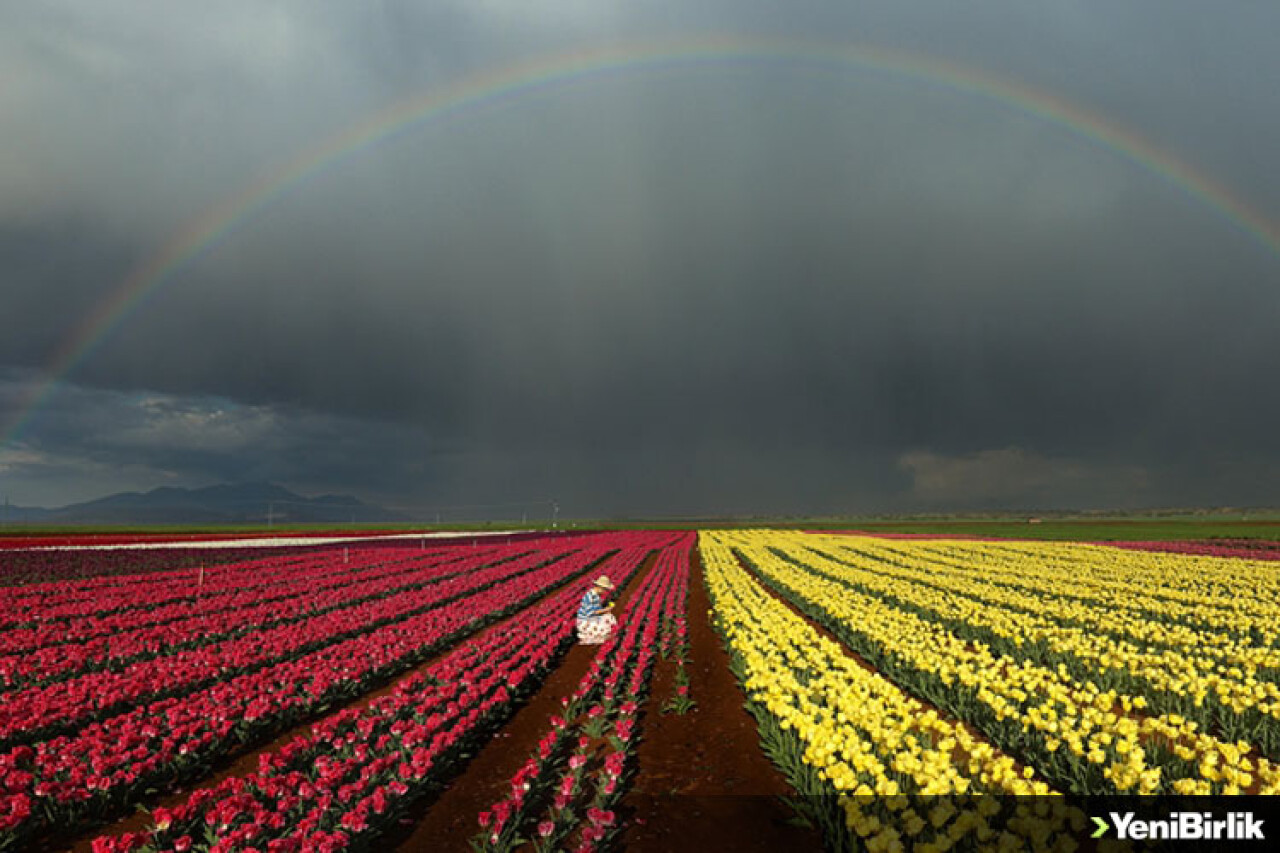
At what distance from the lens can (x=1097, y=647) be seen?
11.2m

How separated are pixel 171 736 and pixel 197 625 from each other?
9.93 m

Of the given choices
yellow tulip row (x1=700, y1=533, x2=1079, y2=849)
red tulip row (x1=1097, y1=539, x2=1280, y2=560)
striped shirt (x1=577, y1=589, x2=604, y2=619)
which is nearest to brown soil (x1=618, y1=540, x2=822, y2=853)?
yellow tulip row (x1=700, y1=533, x2=1079, y2=849)

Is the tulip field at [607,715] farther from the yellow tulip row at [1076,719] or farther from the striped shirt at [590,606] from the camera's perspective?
the striped shirt at [590,606]

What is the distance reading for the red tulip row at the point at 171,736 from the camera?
659 cm

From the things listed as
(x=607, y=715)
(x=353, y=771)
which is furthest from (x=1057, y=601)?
(x=353, y=771)

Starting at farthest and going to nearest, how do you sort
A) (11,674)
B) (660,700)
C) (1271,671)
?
1. (11,674)
2. (660,700)
3. (1271,671)

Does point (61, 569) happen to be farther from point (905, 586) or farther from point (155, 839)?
point (905, 586)

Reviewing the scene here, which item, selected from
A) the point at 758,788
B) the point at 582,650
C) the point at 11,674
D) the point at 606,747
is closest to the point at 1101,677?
the point at 758,788

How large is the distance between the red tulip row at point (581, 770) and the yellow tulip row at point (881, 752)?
2056mm

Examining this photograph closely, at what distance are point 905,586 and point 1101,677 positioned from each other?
10557 mm

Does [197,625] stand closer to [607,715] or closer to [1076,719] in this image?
[607,715]

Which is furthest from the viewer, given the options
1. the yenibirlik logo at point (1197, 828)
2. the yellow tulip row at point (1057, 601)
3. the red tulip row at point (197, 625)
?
the red tulip row at point (197, 625)

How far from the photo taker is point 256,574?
2830cm

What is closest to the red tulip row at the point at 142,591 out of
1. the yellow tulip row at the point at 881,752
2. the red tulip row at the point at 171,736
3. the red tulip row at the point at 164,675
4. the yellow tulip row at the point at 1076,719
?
the red tulip row at the point at 164,675
